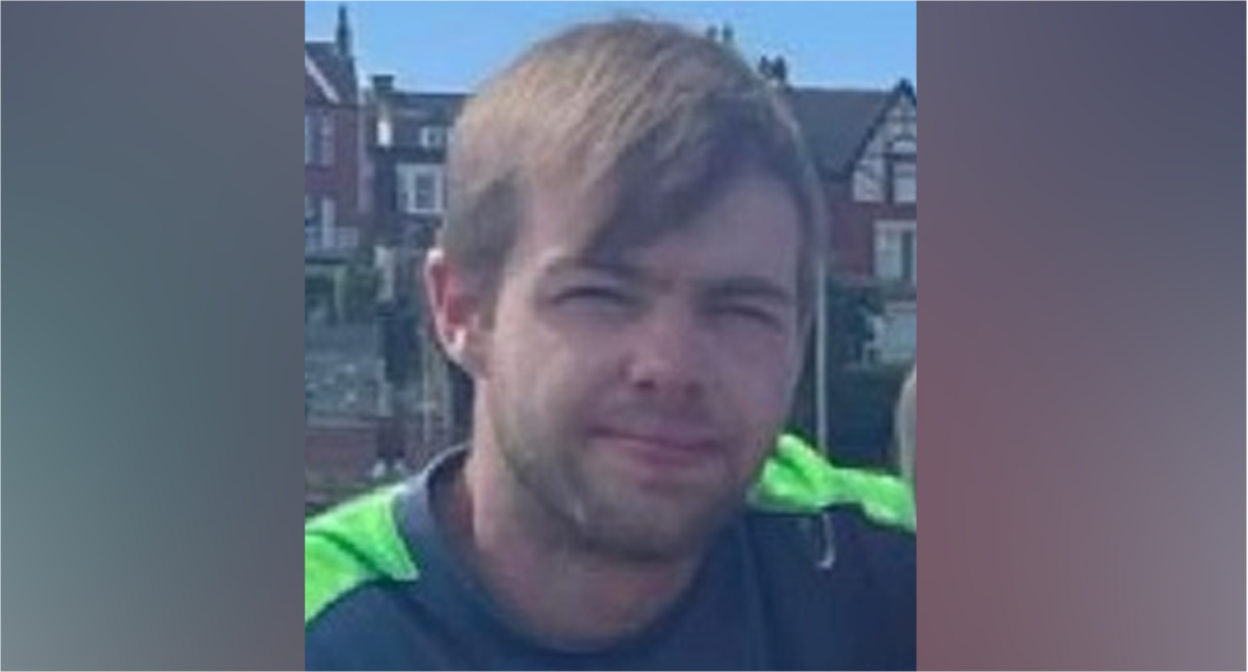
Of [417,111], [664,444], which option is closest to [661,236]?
[664,444]

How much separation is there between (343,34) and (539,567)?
3.05ft

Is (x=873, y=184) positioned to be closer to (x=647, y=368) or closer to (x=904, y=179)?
(x=904, y=179)

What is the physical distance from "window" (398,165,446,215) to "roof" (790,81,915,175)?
1.98ft

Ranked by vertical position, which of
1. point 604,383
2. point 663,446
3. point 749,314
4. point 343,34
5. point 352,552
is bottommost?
point 352,552

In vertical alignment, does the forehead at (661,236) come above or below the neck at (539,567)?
above

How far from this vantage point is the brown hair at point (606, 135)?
12.9ft

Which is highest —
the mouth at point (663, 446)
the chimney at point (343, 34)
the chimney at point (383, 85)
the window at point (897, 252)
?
the chimney at point (343, 34)

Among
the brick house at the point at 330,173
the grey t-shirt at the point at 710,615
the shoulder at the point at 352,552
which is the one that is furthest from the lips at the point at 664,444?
the brick house at the point at 330,173

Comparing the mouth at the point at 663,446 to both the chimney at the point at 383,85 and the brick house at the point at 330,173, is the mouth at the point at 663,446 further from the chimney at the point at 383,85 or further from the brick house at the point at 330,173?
the chimney at the point at 383,85

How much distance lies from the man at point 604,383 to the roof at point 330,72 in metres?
0.19

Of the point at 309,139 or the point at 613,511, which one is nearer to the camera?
the point at 309,139

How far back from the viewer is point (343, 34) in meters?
3.94

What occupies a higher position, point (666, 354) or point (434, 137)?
point (434, 137)
